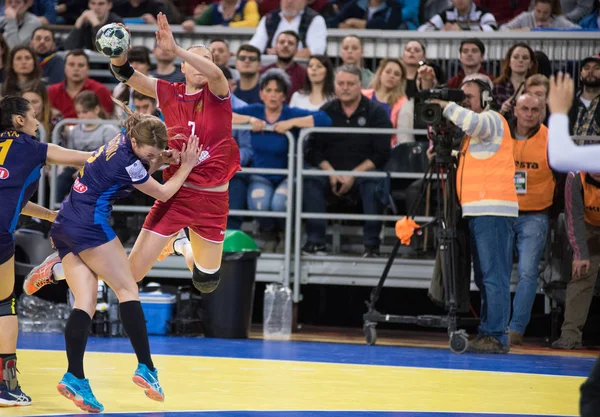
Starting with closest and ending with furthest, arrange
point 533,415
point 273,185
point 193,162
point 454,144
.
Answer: point 533,415, point 193,162, point 454,144, point 273,185

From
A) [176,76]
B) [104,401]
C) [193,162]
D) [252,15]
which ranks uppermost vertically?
[252,15]

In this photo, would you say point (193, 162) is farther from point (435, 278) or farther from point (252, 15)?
point (252, 15)

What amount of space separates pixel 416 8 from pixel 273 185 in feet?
12.5

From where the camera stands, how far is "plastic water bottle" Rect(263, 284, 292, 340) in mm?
10156

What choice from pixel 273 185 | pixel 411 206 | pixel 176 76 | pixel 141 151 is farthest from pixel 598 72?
pixel 141 151

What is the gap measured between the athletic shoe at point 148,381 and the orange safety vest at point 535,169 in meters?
4.85

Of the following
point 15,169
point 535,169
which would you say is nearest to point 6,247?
point 15,169

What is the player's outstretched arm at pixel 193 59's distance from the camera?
6.16 meters

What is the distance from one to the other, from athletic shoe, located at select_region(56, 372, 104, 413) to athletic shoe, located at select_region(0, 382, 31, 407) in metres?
0.34

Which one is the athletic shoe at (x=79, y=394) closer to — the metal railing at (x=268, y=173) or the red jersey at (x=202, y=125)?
the red jersey at (x=202, y=125)

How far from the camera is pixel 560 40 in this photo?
11.6 meters

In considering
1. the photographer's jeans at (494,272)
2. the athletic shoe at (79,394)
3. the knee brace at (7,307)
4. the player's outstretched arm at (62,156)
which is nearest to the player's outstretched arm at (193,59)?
the player's outstretched arm at (62,156)

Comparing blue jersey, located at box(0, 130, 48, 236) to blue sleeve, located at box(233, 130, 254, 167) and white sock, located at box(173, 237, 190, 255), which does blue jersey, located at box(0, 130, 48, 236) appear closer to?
white sock, located at box(173, 237, 190, 255)

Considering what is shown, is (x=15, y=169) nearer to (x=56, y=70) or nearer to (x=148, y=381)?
(x=148, y=381)
